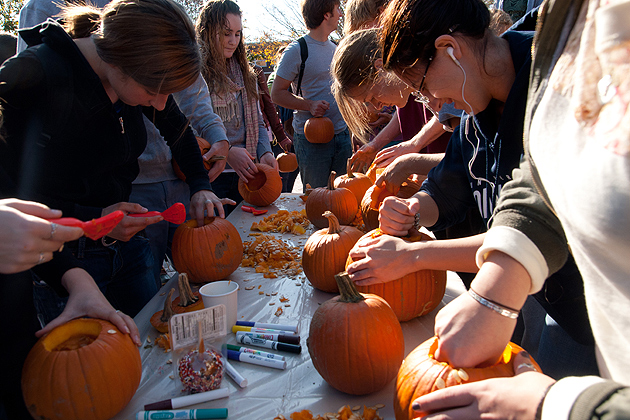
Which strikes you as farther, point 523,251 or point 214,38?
point 214,38

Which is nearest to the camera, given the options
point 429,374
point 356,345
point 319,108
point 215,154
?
point 429,374

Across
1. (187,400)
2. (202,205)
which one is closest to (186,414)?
(187,400)

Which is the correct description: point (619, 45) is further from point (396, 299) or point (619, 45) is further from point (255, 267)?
point (255, 267)

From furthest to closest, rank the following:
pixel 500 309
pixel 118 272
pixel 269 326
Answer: pixel 118 272 → pixel 269 326 → pixel 500 309

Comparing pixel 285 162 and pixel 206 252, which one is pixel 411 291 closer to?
pixel 206 252

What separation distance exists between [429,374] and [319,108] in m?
3.55

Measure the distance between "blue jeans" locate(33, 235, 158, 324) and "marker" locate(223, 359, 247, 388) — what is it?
2.94 ft

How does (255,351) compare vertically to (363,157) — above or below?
Result: below

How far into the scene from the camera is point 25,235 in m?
0.83

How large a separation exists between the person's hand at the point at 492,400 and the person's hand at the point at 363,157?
265 centimetres

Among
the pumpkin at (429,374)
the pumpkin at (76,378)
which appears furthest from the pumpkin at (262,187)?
the pumpkin at (429,374)

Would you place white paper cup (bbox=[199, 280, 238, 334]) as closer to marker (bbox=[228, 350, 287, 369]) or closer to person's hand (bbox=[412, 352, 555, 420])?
marker (bbox=[228, 350, 287, 369])

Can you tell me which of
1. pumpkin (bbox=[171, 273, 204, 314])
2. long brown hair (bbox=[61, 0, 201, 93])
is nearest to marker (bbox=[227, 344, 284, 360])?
pumpkin (bbox=[171, 273, 204, 314])

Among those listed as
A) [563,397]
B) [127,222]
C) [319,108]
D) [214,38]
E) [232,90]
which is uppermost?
[214,38]
